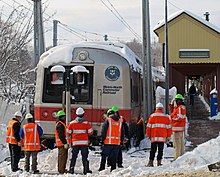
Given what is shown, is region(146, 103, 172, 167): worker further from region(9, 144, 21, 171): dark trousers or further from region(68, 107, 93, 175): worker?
A: region(9, 144, 21, 171): dark trousers

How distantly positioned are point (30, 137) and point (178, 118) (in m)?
3.88

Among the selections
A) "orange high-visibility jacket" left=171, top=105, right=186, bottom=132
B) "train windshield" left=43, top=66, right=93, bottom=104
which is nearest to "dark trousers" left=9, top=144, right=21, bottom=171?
"train windshield" left=43, top=66, right=93, bottom=104

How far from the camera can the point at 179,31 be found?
31.7 meters

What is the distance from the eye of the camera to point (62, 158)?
12.2m

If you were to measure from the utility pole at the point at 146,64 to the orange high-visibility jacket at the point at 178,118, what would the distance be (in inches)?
183

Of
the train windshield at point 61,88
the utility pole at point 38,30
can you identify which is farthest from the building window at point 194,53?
the train windshield at point 61,88

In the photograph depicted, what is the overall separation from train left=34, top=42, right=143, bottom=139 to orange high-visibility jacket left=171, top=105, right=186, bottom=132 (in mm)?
1842

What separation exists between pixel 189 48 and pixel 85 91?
1762 cm

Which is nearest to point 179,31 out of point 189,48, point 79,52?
point 189,48

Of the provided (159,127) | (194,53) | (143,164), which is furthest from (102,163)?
(194,53)

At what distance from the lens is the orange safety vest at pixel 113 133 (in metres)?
11.9

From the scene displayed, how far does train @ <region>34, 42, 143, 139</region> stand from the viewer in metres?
15.0

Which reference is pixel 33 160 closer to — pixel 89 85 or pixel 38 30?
pixel 89 85

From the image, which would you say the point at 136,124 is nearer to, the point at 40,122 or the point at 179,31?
the point at 40,122
